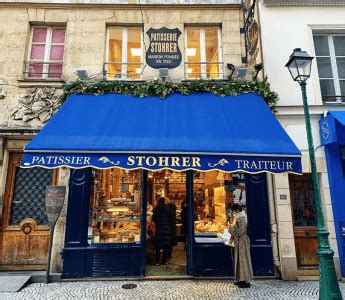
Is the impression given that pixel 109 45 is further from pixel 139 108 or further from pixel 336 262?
pixel 336 262

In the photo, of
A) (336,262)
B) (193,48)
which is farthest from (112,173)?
(336,262)

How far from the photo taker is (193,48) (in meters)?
→ 7.90

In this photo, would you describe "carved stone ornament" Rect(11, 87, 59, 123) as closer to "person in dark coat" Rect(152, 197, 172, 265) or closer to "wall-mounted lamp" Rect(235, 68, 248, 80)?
"person in dark coat" Rect(152, 197, 172, 265)

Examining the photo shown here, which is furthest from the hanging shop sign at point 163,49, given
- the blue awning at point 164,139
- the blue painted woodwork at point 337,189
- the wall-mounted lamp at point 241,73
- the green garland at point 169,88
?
the blue painted woodwork at point 337,189

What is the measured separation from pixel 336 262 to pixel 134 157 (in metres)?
5.42

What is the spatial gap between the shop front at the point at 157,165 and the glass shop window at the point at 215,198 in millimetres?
25

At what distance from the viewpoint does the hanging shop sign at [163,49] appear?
7609 millimetres

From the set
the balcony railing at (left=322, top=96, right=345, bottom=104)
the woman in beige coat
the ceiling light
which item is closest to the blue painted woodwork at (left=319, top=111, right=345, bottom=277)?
the balcony railing at (left=322, top=96, right=345, bottom=104)

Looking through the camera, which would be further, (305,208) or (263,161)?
(305,208)

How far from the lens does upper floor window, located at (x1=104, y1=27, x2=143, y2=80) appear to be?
24.9 ft

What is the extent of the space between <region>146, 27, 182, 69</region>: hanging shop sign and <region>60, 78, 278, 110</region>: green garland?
1.04 m

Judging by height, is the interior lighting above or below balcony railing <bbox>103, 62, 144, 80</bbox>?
above

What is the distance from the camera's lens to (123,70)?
7609mm

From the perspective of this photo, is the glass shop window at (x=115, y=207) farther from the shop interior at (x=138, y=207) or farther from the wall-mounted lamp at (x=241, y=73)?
the wall-mounted lamp at (x=241, y=73)
